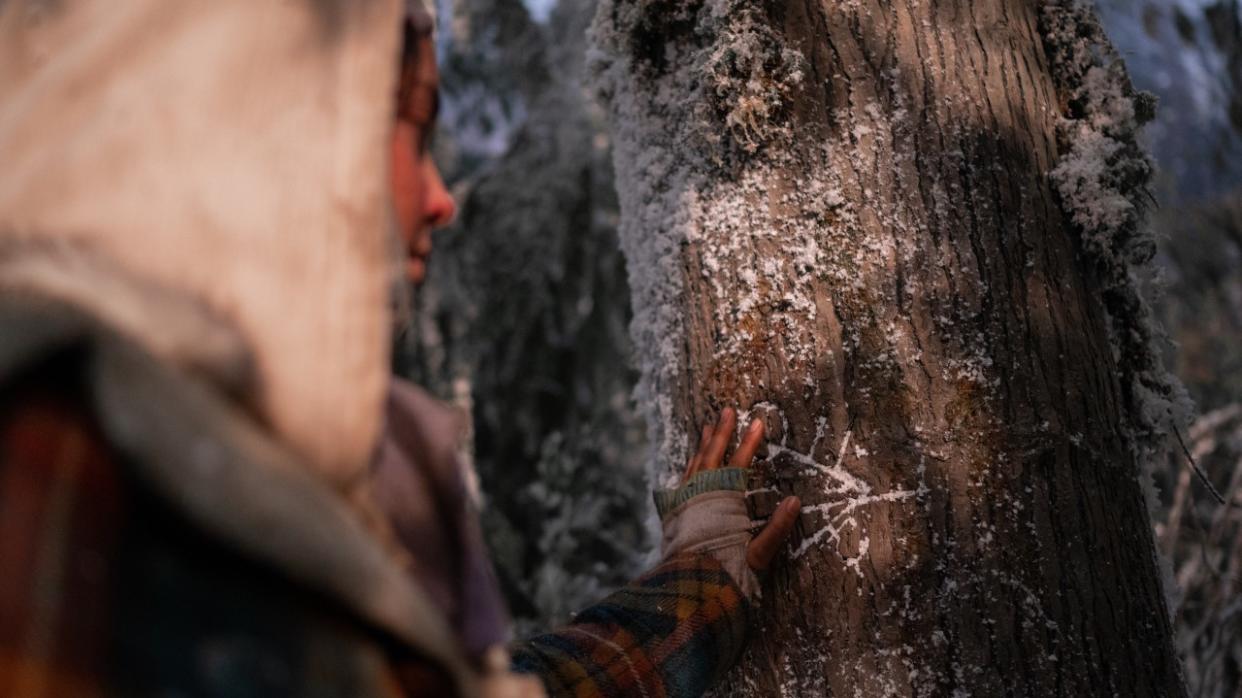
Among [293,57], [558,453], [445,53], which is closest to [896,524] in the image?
[293,57]

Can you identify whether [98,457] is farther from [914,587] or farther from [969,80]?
[969,80]

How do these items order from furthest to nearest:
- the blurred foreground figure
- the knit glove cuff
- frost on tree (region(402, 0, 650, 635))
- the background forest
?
1. frost on tree (region(402, 0, 650, 635))
2. the background forest
3. the knit glove cuff
4. the blurred foreground figure

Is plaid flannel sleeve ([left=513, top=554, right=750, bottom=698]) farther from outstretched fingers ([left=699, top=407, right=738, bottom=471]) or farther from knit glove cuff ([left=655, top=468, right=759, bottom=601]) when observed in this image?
outstretched fingers ([left=699, top=407, right=738, bottom=471])

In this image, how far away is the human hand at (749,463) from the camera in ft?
4.44

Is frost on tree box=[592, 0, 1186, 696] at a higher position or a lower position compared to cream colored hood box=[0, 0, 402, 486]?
lower

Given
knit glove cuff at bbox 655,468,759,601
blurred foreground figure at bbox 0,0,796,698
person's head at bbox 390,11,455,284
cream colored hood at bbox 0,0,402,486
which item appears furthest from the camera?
knit glove cuff at bbox 655,468,759,601

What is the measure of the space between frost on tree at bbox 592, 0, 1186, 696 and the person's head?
2.10ft

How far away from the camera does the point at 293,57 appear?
0.75 metres

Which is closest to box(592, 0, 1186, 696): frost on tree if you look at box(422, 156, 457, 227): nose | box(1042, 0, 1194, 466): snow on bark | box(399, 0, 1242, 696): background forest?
box(1042, 0, 1194, 466): snow on bark

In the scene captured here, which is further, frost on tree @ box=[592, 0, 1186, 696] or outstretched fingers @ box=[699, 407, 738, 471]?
outstretched fingers @ box=[699, 407, 738, 471]

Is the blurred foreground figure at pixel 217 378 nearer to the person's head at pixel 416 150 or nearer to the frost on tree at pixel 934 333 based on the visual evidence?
the person's head at pixel 416 150

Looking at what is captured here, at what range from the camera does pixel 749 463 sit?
1.40 metres

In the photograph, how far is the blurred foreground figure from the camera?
562mm

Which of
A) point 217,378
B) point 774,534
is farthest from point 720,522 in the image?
point 217,378
